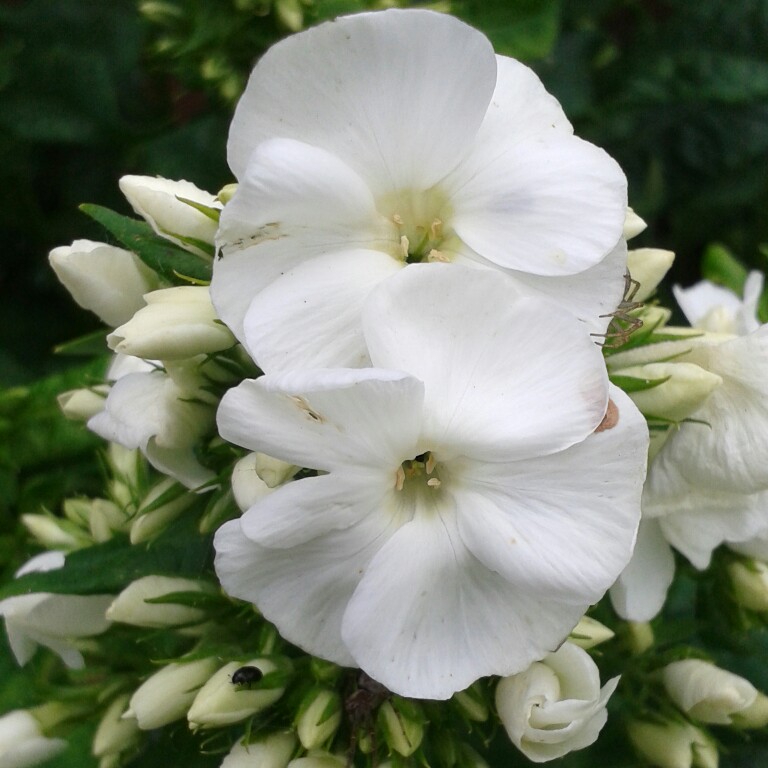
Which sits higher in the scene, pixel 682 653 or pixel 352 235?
pixel 352 235

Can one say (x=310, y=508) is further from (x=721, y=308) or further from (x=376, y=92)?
(x=721, y=308)

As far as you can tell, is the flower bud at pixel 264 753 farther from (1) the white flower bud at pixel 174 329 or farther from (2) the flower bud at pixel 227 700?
(1) the white flower bud at pixel 174 329

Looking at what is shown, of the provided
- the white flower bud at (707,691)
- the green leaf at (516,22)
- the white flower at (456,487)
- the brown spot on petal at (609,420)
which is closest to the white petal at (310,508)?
the white flower at (456,487)

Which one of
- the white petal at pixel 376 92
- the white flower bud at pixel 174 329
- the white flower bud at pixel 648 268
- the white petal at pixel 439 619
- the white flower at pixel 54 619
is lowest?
the white flower at pixel 54 619

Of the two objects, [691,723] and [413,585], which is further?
[691,723]

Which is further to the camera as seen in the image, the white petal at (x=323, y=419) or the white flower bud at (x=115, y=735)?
the white flower bud at (x=115, y=735)

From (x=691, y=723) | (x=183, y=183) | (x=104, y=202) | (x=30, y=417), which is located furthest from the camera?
(x=104, y=202)

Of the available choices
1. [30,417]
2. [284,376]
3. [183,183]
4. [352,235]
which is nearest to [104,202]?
[30,417]

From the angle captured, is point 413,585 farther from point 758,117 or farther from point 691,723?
point 758,117

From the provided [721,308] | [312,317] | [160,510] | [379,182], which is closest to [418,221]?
[379,182]
